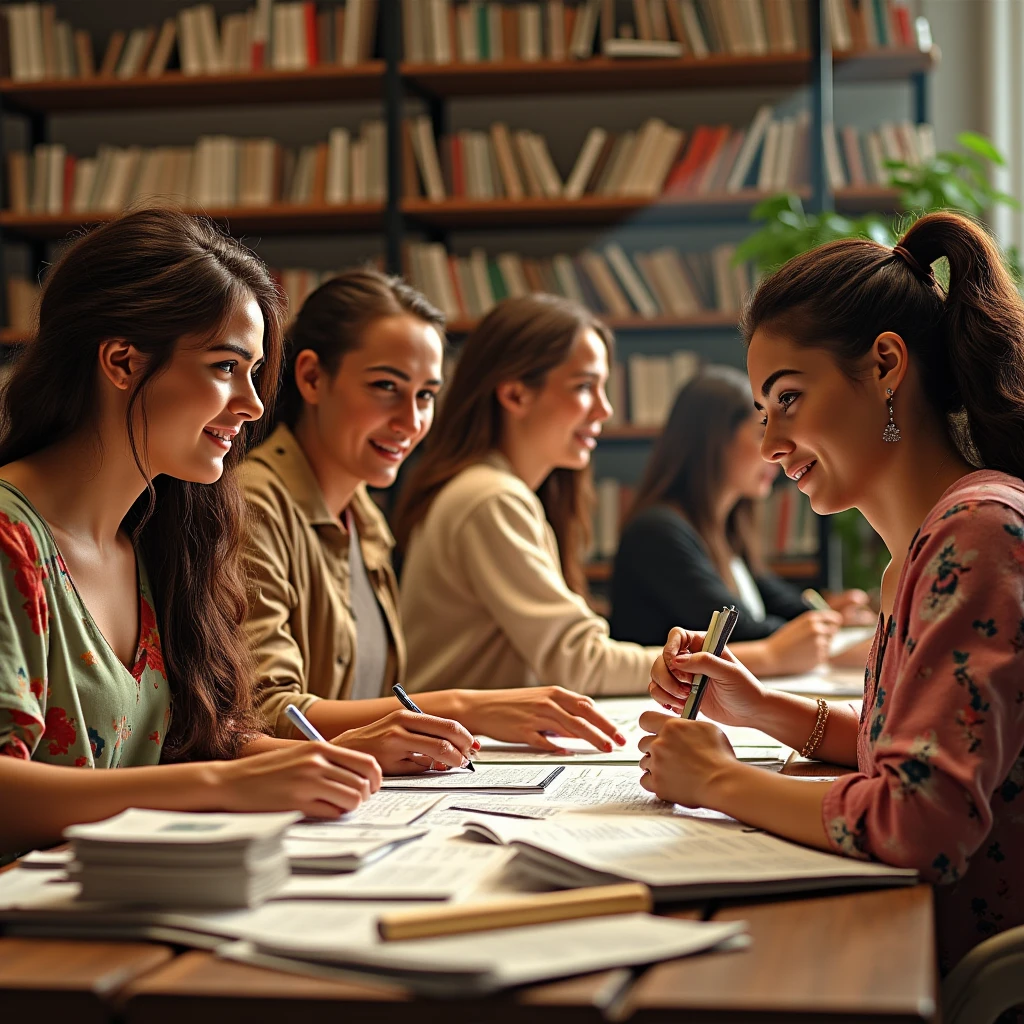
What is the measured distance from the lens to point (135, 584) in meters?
1.51

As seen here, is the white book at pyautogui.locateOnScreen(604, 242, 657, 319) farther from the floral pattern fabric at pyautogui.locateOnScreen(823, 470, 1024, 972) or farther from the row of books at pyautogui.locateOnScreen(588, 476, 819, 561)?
the floral pattern fabric at pyautogui.locateOnScreen(823, 470, 1024, 972)

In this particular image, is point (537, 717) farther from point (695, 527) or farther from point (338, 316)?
point (695, 527)

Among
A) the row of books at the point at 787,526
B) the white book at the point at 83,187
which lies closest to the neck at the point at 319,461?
the row of books at the point at 787,526

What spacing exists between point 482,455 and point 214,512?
85cm

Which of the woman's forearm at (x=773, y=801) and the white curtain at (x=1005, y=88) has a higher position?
the white curtain at (x=1005, y=88)

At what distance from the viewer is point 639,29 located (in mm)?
3977

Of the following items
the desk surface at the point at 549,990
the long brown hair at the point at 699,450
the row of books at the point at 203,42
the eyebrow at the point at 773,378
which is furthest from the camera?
the row of books at the point at 203,42

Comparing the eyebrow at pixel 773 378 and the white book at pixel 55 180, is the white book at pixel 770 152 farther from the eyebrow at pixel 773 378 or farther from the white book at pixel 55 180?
the eyebrow at pixel 773 378

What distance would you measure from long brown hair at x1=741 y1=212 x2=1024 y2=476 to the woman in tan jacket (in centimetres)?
84

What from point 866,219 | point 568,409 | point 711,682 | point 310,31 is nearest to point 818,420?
point 711,682

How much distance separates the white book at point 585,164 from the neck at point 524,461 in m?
1.81

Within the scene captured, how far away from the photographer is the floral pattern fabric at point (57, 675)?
1.16m

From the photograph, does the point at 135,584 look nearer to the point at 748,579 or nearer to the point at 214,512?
the point at 214,512

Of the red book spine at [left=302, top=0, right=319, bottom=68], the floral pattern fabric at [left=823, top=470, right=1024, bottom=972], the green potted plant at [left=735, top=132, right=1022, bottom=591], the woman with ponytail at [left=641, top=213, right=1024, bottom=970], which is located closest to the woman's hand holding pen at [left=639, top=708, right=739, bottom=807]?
the woman with ponytail at [left=641, top=213, right=1024, bottom=970]
